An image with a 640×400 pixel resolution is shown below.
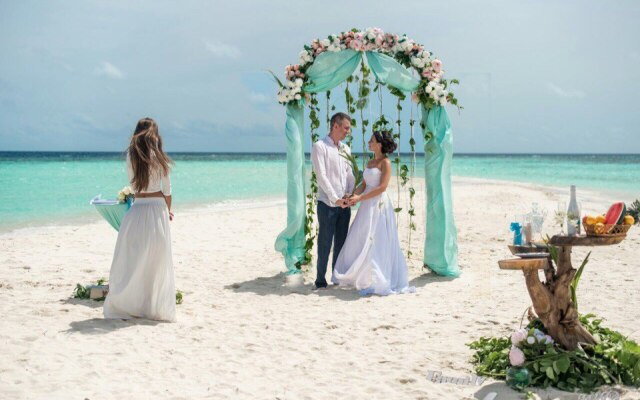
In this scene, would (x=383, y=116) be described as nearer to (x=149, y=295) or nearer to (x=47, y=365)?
(x=149, y=295)

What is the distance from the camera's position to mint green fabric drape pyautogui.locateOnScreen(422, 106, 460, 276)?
25.2 feet

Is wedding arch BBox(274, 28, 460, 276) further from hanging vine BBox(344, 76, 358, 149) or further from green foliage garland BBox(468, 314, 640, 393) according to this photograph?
green foliage garland BBox(468, 314, 640, 393)

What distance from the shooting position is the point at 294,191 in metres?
7.68

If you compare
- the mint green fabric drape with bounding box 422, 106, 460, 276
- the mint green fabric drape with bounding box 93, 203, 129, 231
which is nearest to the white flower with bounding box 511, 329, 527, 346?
the mint green fabric drape with bounding box 422, 106, 460, 276

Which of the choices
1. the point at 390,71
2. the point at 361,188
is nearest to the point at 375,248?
the point at 361,188

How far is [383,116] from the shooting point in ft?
26.2

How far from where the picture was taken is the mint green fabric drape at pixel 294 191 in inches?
303

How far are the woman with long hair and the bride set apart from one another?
7.11 feet

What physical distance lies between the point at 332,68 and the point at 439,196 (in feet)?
6.71

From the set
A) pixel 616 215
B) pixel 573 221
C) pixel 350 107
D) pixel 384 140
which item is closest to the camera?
pixel 616 215

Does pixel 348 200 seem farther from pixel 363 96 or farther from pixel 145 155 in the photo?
pixel 145 155

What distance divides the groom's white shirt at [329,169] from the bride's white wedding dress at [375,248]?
0.29 metres

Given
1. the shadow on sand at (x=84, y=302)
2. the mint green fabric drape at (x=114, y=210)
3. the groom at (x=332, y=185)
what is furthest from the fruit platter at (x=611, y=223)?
the shadow on sand at (x=84, y=302)

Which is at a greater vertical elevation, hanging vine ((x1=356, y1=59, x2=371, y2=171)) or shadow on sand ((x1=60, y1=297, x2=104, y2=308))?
hanging vine ((x1=356, y1=59, x2=371, y2=171))
